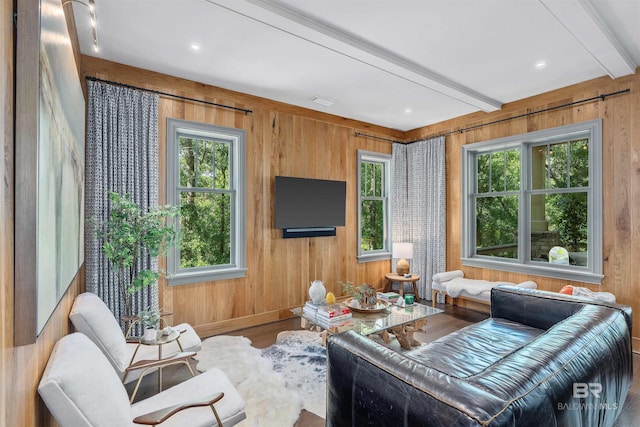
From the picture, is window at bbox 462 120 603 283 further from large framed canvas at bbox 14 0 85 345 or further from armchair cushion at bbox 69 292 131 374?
large framed canvas at bbox 14 0 85 345

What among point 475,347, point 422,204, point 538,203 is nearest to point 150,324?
point 475,347

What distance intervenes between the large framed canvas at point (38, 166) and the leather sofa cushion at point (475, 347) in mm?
1891

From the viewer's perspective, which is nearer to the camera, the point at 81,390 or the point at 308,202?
the point at 81,390

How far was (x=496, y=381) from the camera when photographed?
1230 millimetres

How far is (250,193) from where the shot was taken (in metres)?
4.13

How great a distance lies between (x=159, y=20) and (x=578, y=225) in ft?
16.5

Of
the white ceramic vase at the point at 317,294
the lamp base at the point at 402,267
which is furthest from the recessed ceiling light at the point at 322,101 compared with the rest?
the lamp base at the point at 402,267

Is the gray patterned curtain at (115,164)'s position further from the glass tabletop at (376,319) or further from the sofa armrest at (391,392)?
the sofa armrest at (391,392)

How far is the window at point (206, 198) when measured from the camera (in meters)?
3.64

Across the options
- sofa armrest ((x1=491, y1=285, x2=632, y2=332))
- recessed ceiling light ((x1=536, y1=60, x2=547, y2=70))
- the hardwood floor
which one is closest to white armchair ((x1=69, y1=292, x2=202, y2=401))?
the hardwood floor

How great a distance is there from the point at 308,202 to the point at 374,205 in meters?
1.60

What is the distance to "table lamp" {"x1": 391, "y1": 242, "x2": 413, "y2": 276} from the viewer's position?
5.30 meters

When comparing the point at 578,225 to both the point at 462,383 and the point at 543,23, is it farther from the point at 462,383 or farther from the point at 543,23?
the point at 462,383

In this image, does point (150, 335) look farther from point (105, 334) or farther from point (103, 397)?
point (103, 397)
